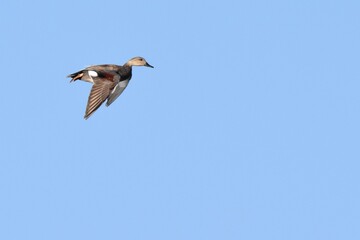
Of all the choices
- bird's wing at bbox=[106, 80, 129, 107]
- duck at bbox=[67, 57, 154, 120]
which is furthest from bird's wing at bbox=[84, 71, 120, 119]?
bird's wing at bbox=[106, 80, 129, 107]

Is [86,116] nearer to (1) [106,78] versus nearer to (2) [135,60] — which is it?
(1) [106,78]

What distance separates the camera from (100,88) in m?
38.8

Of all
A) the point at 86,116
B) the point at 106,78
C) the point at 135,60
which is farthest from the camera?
the point at 135,60

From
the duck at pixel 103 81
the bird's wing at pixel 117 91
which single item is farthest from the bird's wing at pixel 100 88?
the bird's wing at pixel 117 91

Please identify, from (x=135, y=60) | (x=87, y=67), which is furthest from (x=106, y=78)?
(x=135, y=60)

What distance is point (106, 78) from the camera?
130 ft

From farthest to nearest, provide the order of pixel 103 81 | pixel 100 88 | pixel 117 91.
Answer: pixel 117 91, pixel 103 81, pixel 100 88

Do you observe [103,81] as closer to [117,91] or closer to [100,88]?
[100,88]

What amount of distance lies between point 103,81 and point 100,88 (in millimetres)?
616

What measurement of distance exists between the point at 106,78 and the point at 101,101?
175 centimetres

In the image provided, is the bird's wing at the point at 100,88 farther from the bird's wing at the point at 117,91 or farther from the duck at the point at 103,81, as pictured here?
the bird's wing at the point at 117,91

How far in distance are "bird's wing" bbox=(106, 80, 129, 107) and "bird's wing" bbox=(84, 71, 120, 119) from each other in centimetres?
21

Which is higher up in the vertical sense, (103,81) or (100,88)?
(103,81)

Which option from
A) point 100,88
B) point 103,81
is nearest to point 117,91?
point 103,81
